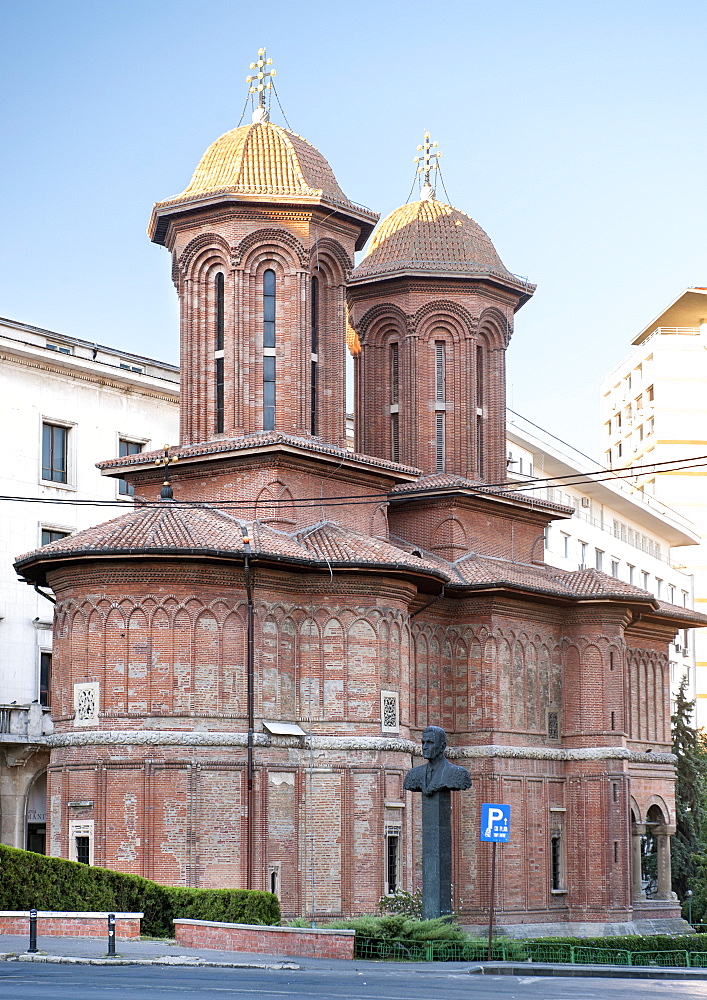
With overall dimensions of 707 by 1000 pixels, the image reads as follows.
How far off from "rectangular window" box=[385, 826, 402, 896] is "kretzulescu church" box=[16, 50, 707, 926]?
109 millimetres

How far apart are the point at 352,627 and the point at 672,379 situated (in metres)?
61.9

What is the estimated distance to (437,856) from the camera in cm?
3077

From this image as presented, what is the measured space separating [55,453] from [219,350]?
9.76 meters

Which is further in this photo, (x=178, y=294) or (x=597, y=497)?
(x=597, y=497)

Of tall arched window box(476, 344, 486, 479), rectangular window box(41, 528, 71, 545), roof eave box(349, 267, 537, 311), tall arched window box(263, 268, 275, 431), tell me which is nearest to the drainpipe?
tall arched window box(263, 268, 275, 431)

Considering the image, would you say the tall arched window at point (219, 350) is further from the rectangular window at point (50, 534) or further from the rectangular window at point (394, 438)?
the rectangular window at point (50, 534)

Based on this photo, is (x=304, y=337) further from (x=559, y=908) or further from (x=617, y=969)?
(x=617, y=969)

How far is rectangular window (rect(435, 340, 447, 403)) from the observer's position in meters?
47.2

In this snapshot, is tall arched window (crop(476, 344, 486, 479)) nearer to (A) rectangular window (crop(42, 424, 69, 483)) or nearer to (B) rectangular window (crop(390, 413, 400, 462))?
(B) rectangular window (crop(390, 413, 400, 462))

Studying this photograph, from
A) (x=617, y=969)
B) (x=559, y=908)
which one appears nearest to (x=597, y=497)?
(x=559, y=908)

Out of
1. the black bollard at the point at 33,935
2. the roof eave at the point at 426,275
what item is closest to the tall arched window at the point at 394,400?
the roof eave at the point at 426,275

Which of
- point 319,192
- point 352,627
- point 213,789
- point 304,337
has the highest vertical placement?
point 319,192

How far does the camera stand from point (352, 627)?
38031mm

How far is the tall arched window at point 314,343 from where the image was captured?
41844mm
